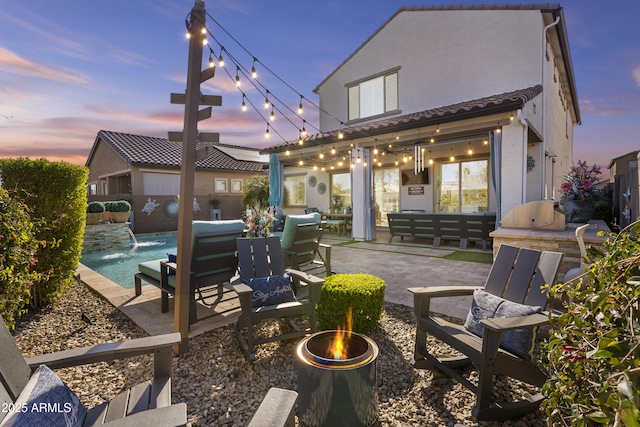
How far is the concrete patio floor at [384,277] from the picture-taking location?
3.61 m

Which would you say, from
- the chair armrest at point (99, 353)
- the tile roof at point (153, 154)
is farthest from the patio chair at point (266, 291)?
the tile roof at point (153, 154)

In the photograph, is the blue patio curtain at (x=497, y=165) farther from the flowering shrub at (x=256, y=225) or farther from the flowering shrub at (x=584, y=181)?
the flowering shrub at (x=256, y=225)

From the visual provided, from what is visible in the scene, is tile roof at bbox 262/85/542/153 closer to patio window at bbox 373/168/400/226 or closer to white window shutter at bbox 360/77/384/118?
white window shutter at bbox 360/77/384/118

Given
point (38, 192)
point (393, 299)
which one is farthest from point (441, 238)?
point (38, 192)

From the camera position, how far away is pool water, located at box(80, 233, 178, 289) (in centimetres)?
615

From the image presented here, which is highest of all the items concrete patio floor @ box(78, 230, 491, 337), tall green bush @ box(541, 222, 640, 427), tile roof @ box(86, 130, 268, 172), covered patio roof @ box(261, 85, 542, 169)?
tile roof @ box(86, 130, 268, 172)

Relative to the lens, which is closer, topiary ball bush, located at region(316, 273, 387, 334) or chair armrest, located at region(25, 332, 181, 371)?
chair armrest, located at region(25, 332, 181, 371)

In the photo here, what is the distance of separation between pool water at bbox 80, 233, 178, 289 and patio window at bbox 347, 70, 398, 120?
8130 mm

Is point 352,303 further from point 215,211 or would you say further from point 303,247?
point 215,211

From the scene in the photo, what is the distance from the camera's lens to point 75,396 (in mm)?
1473

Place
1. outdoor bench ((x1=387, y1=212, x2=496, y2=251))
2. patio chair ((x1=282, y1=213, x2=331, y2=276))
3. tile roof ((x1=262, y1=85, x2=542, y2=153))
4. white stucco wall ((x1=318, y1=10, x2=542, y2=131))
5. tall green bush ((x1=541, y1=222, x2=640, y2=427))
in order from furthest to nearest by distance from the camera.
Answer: white stucco wall ((x1=318, y1=10, x2=542, y2=131))
outdoor bench ((x1=387, y1=212, x2=496, y2=251))
tile roof ((x1=262, y1=85, x2=542, y2=153))
patio chair ((x1=282, y1=213, x2=331, y2=276))
tall green bush ((x1=541, y1=222, x2=640, y2=427))

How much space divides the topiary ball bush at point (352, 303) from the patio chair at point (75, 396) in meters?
1.64

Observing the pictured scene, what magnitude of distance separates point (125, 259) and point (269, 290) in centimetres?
683

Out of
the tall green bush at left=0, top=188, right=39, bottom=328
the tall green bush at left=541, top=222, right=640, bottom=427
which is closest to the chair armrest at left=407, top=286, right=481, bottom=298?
the tall green bush at left=541, top=222, right=640, bottom=427
